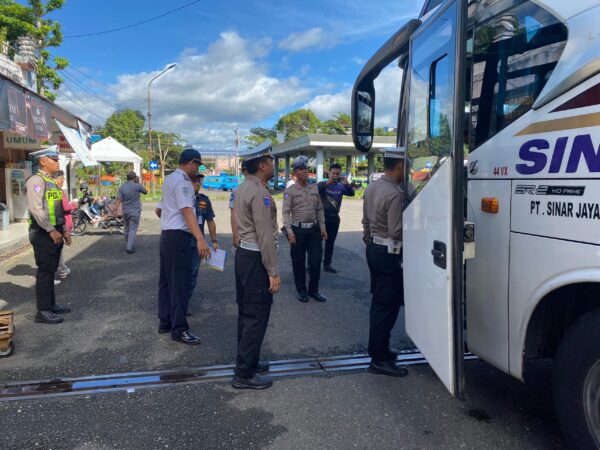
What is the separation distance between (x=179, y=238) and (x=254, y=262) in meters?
1.29

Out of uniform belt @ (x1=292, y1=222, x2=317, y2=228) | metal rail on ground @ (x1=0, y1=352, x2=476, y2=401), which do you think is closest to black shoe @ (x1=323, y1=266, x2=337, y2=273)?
uniform belt @ (x1=292, y1=222, x2=317, y2=228)

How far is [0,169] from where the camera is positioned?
12.4 meters

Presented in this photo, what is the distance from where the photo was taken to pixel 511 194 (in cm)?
257

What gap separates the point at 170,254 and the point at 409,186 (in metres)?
2.49

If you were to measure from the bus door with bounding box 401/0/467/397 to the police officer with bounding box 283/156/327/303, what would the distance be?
282 centimetres

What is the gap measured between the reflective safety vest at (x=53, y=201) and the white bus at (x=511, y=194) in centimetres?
398

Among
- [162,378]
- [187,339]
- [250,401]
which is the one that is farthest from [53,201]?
[250,401]

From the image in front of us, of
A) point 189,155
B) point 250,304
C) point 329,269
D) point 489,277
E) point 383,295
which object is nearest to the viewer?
point 489,277

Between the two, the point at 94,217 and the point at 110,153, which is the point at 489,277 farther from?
the point at 110,153

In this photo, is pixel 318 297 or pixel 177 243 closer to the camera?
pixel 177 243

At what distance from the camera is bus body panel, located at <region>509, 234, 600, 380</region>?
2121 mm

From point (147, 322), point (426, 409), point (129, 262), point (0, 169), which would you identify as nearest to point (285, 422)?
point (426, 409)

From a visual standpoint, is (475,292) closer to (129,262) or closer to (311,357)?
(311,357)

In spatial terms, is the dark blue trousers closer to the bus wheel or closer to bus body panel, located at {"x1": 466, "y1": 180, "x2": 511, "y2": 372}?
bus body panel, located at {"x1": 466, "y1": 180, "x2": 511, "y2": 372}
